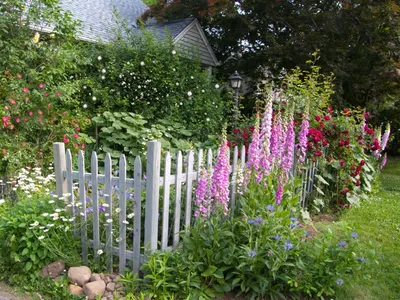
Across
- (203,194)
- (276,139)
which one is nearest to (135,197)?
(203,194)

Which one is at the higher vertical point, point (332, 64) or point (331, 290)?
point (332, 64)

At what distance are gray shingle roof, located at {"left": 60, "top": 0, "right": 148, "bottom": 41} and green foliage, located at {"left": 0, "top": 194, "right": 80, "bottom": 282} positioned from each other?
6.82 m

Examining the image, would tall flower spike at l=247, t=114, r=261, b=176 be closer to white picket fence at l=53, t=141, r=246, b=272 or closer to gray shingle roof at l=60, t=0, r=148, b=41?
white picket fence at l=53, t=141, r=246, b=272

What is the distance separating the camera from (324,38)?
947 cm

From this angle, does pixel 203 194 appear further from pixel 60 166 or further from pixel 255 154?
pixel 60 166

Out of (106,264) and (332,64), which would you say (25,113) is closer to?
(106,264)

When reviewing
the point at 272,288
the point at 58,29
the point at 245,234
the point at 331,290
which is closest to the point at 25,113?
the point at 58,29

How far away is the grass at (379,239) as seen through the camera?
2.95 metres

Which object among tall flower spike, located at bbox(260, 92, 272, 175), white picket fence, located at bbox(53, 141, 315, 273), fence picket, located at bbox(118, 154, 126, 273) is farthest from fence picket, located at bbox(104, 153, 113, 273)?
tall flower spike, located at bbox(260, 92, 272, 175)

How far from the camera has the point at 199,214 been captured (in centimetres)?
300

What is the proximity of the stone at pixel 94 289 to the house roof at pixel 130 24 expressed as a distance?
26.7 ft

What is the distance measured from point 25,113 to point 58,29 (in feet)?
5.73

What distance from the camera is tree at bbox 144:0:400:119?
9.24m

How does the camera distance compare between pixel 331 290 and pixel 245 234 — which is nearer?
pixel 331 290
